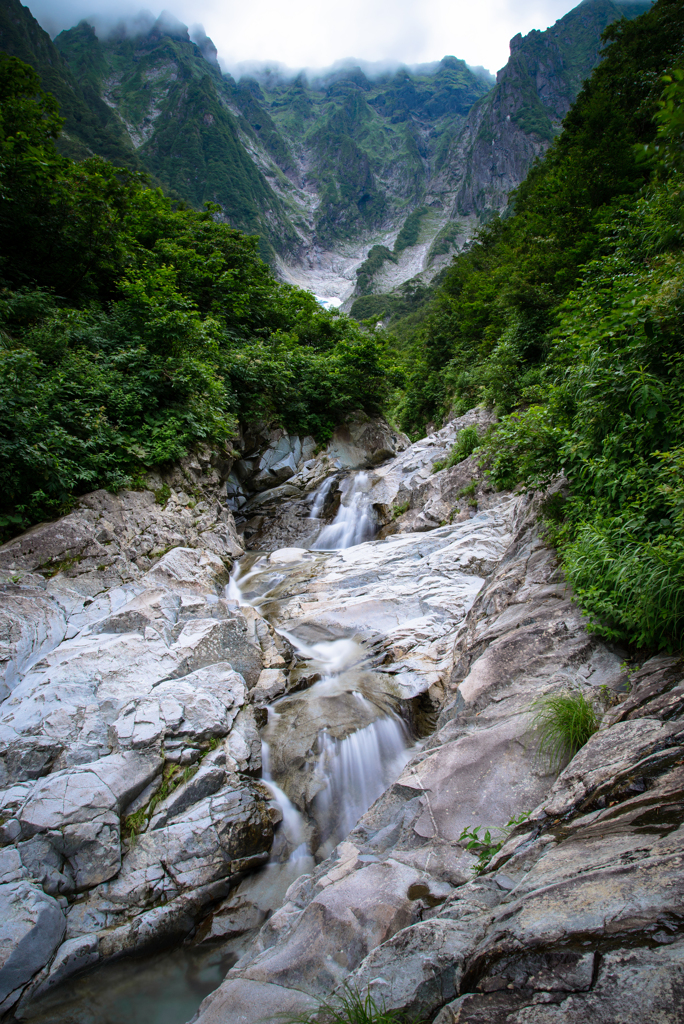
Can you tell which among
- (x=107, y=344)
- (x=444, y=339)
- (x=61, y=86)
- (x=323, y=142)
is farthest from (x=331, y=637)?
(x=323, y=142)

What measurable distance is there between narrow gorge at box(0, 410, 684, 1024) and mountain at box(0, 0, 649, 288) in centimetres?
6710

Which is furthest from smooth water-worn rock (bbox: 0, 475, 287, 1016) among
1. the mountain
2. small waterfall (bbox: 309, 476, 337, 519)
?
the mountain

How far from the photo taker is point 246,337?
16797mm

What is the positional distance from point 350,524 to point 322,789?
9.25m

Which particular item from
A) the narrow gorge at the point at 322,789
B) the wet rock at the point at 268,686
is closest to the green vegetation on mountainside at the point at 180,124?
the narrow gorge at the point at 322,789

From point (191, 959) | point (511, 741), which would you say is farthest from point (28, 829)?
point (511, 741)

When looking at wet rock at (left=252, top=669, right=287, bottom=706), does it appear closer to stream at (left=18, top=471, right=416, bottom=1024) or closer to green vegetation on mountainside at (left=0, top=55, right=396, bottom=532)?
stream at (left=18, top=471, right=416, bottom=1024)

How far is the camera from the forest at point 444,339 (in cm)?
405

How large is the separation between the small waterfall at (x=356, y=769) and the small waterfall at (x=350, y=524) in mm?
7485

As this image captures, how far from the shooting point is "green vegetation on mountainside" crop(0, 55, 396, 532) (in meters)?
7.49

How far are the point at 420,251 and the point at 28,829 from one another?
104 m

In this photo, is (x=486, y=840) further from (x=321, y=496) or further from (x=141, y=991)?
(x=321, y=496)

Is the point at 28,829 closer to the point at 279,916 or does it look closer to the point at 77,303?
the point at 279,916

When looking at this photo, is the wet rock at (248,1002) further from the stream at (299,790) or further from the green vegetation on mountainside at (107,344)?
the green vegetation on mountainside at (107,344)
